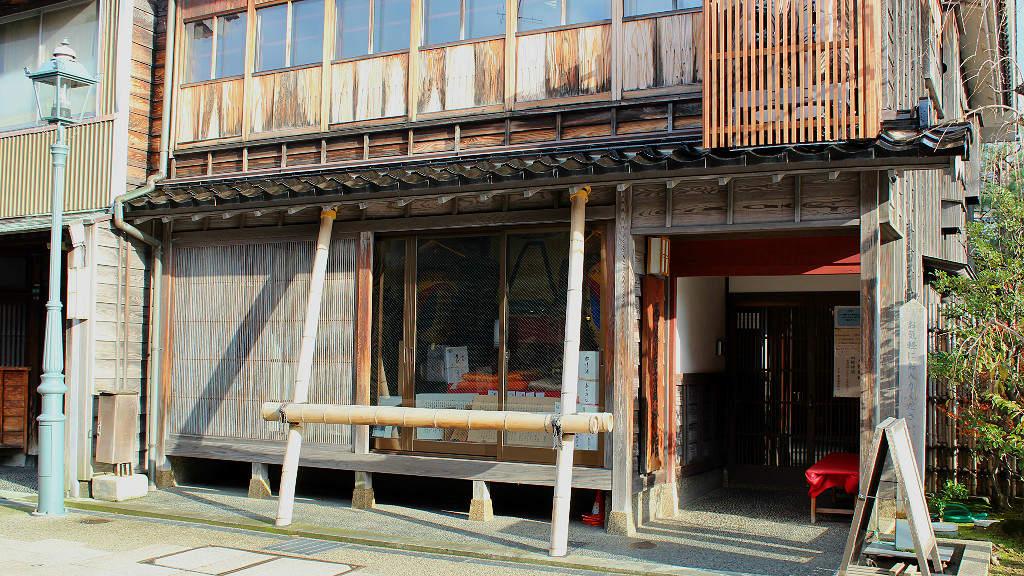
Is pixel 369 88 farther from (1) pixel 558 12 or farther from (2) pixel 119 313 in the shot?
(2) pixel 119 313

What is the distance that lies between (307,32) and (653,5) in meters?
4.68

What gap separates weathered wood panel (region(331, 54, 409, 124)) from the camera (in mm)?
10680

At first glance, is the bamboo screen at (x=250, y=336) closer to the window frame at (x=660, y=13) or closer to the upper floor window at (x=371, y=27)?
the upper floor window at (x=371, y=27)

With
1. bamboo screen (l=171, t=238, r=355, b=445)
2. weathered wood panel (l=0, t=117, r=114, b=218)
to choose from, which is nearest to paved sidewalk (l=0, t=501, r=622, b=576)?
bamboo screen (l=171, t=238, r=355, b=445)

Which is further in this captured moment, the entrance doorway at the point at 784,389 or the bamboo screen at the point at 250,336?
the entrance doorway at the point at 784,389

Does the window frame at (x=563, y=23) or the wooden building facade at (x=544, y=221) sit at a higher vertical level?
the window frame at (x=563, y=23)

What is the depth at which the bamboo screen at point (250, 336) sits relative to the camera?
34.7ft

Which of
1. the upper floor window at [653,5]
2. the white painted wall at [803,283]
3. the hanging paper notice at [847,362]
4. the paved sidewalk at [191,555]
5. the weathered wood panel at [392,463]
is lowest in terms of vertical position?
the paved sidewalk at [191,555]

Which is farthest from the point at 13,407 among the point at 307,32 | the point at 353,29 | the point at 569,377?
the point at 569,377

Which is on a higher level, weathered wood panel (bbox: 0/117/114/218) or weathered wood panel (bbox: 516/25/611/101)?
weathered wood panel (bbox: 516/25/611/101)

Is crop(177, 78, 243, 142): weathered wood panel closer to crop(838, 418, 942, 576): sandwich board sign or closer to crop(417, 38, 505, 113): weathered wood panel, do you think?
crop(417, 38, 505, 113): weathered wood panel

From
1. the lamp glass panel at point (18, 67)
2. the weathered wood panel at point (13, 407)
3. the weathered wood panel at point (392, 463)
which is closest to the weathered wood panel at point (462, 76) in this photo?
the weathered wood panel at point (392, 463)

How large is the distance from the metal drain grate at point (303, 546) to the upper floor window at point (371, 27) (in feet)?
19.4

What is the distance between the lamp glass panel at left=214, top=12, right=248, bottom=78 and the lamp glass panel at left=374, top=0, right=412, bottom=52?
2131 mm
